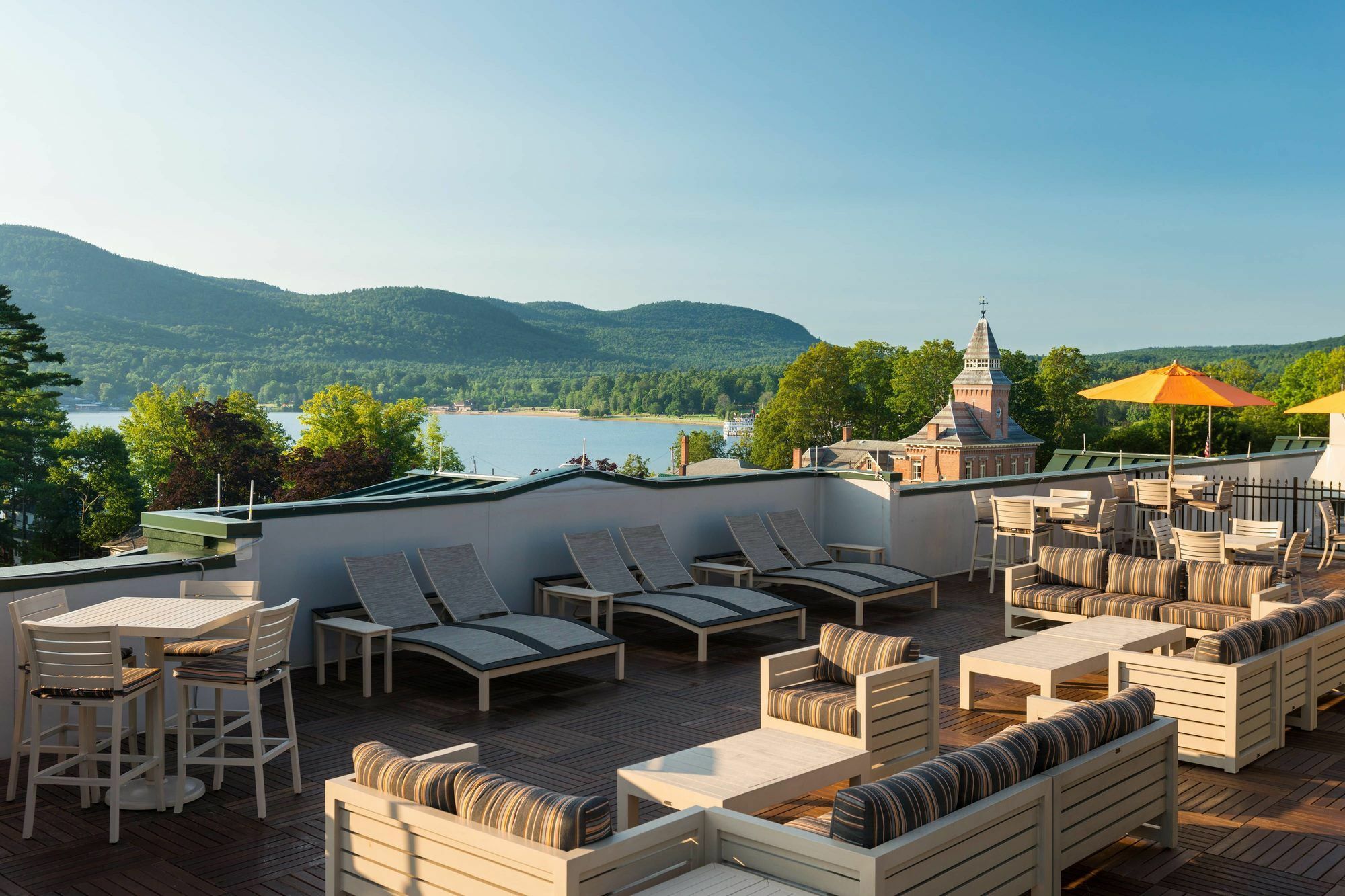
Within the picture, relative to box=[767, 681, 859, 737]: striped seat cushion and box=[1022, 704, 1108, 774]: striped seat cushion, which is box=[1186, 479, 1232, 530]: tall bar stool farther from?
box=[1022, 704, 1108, 774]: striped seat cushion

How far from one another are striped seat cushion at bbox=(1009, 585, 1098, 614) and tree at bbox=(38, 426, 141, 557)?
204 feet

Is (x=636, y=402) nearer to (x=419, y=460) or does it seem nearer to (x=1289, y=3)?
(x=419, y=460)

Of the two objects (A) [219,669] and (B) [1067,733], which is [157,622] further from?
(B) [1067,733]

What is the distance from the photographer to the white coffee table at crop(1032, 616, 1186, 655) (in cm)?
638

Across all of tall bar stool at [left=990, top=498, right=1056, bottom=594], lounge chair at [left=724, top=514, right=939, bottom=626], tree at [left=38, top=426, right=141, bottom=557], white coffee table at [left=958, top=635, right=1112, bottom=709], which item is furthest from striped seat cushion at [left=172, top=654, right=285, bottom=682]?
tree at [left=38, top=426, right=141, bottom=557]

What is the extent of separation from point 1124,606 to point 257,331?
79368 mm

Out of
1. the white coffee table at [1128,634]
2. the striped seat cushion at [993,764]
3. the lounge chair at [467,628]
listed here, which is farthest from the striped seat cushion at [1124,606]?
the striped seat cushion at [993,764]

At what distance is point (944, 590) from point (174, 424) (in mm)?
70273

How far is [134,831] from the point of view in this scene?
4.42 meters

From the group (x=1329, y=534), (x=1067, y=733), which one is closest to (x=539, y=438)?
(x=1329, y=534)

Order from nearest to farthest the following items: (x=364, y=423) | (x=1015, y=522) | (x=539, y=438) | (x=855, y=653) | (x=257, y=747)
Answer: (x=257, y=747) < (x=855, y=653) < (x=1015, y=522) < (x=364, y=423) < (x=539, y=438)

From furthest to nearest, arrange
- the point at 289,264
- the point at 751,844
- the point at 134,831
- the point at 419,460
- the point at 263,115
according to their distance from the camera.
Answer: the point at 289,264
the point at 263,115
the point at 419,460
the point at 134,831
the point at 751,844

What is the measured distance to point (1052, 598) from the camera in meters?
7.68

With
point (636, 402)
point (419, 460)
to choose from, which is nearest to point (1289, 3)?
point (419, 460)
